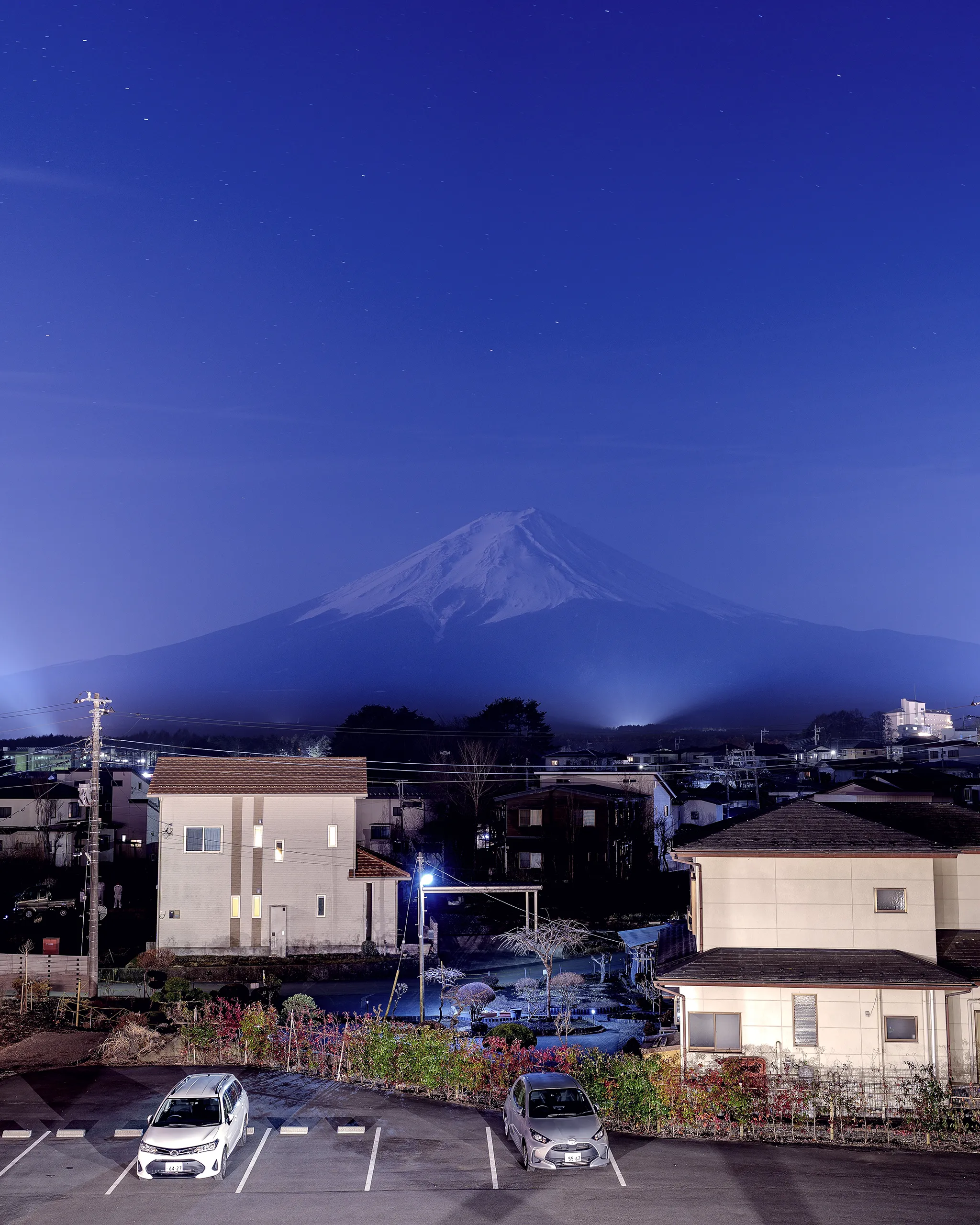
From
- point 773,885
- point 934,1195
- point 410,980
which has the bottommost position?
point 410,980

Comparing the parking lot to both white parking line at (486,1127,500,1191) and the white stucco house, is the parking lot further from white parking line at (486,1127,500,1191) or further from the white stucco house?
the white stucco house

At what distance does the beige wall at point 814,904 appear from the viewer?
19703 mm

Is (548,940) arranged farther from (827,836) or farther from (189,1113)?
(189,1113)

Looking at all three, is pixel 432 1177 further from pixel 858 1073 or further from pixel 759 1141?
pixel 858 1073

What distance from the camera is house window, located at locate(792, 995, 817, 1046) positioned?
1880 centimetres

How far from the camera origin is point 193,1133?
47.4ft

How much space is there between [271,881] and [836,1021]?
20.9 m

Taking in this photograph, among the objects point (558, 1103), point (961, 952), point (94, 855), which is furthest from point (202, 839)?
point (961, 952)

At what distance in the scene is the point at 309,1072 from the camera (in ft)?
65.4

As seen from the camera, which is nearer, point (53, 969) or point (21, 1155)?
point (21, 1155)

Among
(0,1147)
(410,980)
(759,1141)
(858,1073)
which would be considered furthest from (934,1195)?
(410,980)

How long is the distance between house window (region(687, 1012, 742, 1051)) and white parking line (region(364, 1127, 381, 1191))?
5.81 metres

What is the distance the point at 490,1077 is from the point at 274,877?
705 inches

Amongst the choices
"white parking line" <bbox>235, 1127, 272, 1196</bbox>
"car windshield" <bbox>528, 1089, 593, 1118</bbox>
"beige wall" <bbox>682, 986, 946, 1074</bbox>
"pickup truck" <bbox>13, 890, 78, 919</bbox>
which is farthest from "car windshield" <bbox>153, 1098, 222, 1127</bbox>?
"pickup truck" <bbox>13, 890, 78, 919</bbox>
